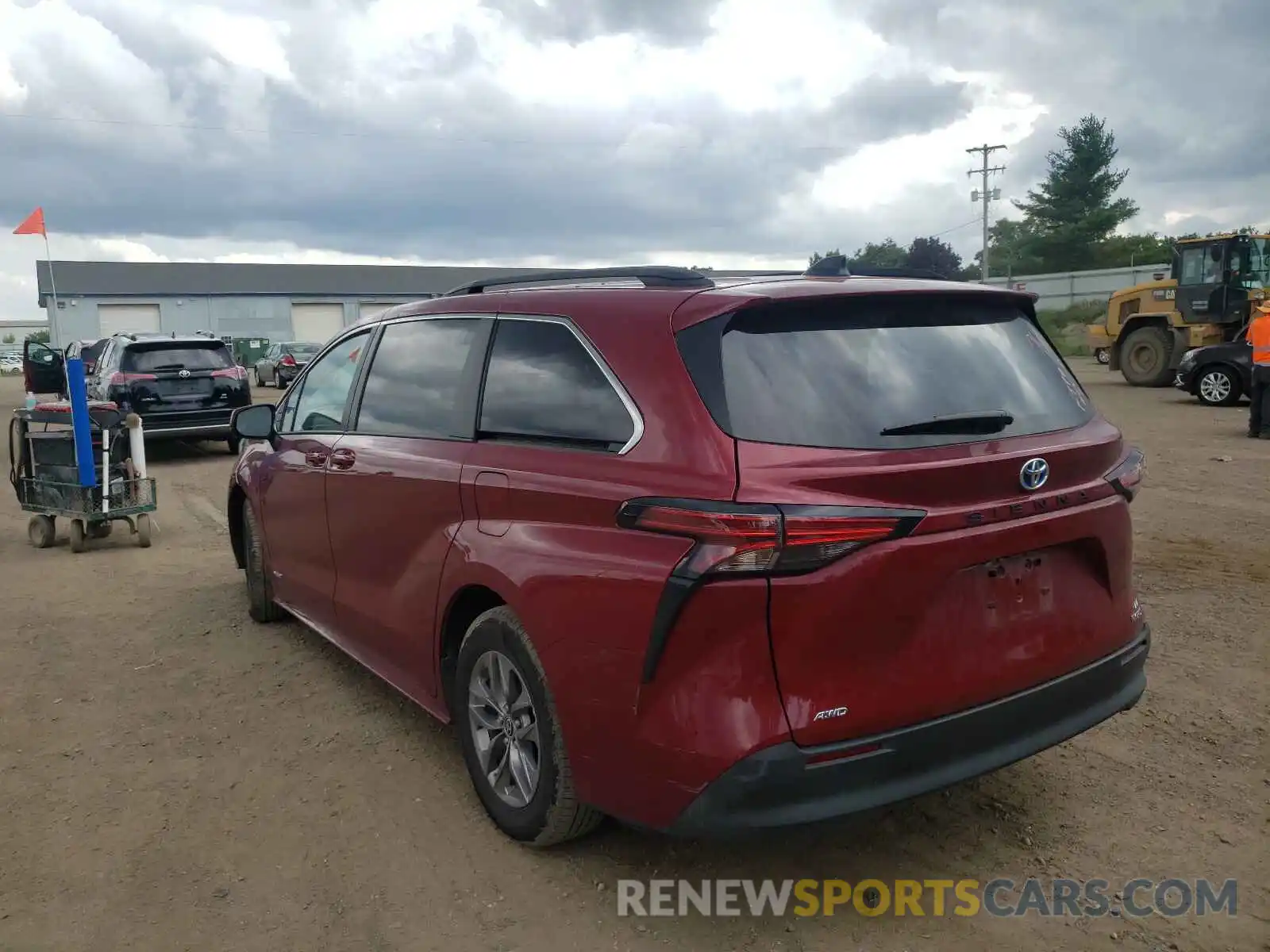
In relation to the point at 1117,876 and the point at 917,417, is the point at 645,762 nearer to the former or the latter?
the point at 917,417

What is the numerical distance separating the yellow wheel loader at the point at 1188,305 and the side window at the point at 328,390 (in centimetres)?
1879

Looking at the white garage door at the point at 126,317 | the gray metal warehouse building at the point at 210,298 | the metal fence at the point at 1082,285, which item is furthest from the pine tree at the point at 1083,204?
the white garage door at the point at 126,317

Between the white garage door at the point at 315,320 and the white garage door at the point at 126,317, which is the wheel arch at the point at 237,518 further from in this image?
the white garage door at the point at 315,320

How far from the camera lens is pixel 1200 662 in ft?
15.9

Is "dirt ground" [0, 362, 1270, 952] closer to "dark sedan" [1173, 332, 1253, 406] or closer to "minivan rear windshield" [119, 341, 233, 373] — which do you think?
"minivan rear windshield" [119, 341, 233, 373]

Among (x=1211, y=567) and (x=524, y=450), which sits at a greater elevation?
(x=524, y=450)

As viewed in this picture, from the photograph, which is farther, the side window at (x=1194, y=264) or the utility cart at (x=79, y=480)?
the side window at (x=1194, y=264)

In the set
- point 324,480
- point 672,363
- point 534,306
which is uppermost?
point 534,306

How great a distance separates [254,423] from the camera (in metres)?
5.35

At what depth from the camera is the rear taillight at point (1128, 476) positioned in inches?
126

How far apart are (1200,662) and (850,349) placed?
315 cm

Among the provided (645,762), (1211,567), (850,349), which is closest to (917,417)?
(850,349)

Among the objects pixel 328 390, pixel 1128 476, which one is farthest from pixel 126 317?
pixel 1128 476

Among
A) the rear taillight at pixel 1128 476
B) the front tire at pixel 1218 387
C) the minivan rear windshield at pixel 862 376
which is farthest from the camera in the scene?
the front tire at pixel 1218 387
